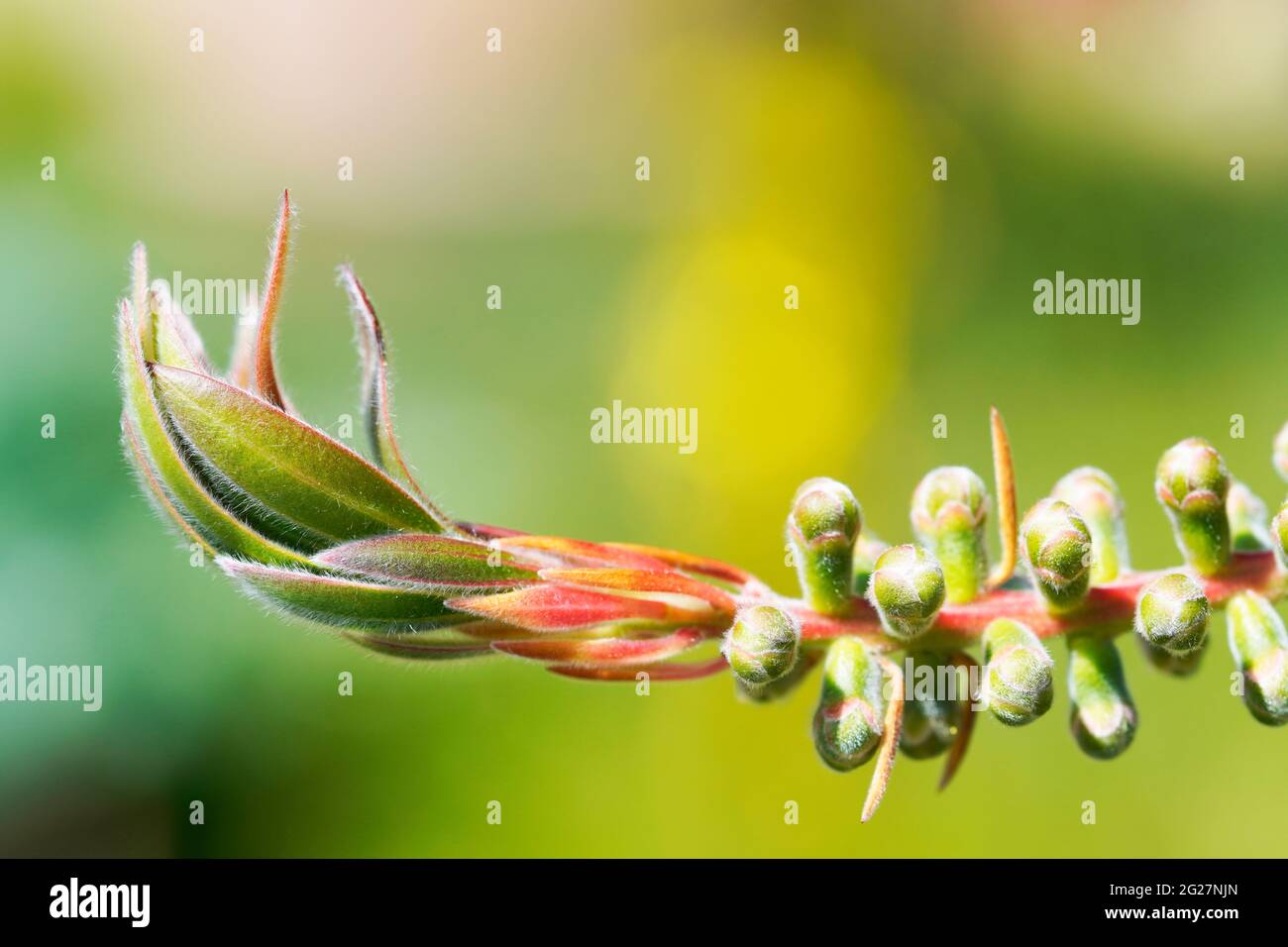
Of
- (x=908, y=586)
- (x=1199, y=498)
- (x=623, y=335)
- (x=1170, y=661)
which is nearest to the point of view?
(x=908, y=586)

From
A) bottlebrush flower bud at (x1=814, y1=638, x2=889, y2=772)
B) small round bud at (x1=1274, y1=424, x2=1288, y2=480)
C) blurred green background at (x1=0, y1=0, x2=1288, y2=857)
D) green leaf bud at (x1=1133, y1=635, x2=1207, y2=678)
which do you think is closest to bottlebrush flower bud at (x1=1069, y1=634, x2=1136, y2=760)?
green leaf bud at (x1=1133, y1=635, x2=1207, y2=678)

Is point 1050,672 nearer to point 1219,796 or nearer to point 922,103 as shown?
point 1219,796

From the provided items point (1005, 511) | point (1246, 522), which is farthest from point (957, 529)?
point (1246, 522)

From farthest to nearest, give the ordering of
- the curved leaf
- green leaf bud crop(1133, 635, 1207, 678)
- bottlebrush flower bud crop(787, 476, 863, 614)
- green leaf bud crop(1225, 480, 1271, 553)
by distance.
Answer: green leaf bud crop(1225, 480, 1271, 553) < green leaf bud crop(1133, 635, 1207, 678) < bottlebrush flower bud crop(787, 476, 863, 614) < the curved leaf

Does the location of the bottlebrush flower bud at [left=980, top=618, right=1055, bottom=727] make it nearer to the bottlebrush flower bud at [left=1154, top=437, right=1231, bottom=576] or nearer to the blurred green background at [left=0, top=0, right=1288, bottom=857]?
the bottlebrush flower bud at [left=1154, top=437, right=1231, bottom=576]

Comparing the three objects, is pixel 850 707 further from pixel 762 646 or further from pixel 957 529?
pixel 957 529

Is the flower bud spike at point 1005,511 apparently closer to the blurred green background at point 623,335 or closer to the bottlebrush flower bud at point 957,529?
the bottlebrush flower bud at point 957,529
